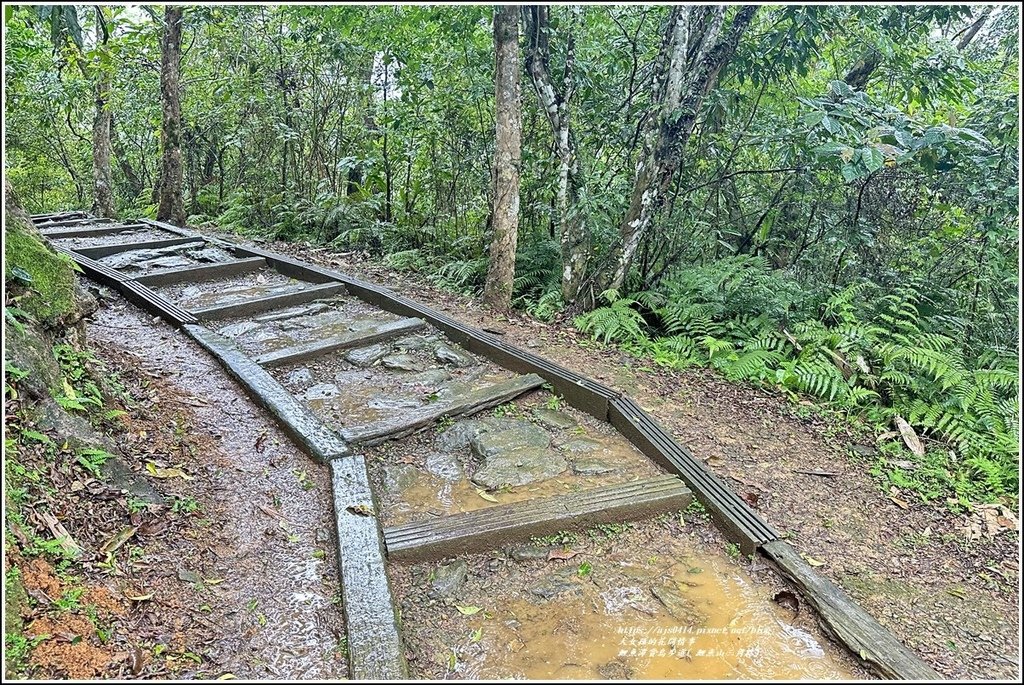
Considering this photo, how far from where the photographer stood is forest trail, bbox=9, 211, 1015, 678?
2561 mm

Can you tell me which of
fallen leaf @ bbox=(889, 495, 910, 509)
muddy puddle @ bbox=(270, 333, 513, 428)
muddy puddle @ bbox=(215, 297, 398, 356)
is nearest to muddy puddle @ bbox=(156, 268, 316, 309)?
muddy puddle @ bbox=(215, 297, 398, 356)

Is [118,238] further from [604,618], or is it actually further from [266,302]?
[604,618]

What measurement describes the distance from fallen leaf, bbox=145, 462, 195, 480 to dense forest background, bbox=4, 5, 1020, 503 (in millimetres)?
2631

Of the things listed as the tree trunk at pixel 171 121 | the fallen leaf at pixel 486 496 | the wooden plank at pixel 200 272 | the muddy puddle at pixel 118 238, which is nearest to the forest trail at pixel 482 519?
the fallen leaf at pixel 486 496

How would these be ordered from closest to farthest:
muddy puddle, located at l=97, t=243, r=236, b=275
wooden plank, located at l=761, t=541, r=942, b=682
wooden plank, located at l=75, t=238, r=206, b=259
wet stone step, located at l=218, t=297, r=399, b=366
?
1. wooden plank, located at l=761, t=541, r=942, b=682
2. wet stone step, located at l=218, t=297, r=399, b=366
3. muddy puddle, located at l=97, t=243, r=236, b=275
4. wooden plank, located at l=75, t=238, r=206, b=259

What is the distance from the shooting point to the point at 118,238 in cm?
877

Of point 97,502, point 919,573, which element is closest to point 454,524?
point 97,502

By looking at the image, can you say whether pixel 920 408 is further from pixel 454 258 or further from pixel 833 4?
pixel 454 258

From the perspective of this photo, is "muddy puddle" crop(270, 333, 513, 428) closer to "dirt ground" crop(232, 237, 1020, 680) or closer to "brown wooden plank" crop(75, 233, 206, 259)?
"dirt ground" crop(232, 237, 1020, 680)

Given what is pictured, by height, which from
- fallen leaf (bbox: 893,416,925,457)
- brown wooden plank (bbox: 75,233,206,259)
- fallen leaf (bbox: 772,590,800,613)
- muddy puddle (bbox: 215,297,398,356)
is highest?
Answer: brown wooden plank (bbox: 75,233,206,259)

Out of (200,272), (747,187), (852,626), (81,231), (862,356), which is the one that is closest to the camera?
(852,626)

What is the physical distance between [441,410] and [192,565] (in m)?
1.98

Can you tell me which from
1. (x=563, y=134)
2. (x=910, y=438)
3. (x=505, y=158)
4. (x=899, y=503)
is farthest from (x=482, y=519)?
(x=563, y=134)

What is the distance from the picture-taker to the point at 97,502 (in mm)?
2688
